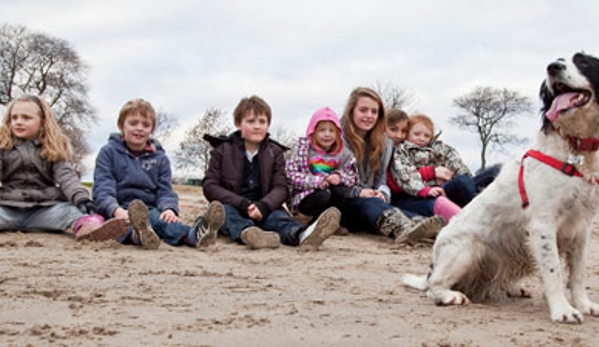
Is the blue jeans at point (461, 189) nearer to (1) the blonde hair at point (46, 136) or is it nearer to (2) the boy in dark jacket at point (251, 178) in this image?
(2) the boy in dark jacket at point (251, 178)

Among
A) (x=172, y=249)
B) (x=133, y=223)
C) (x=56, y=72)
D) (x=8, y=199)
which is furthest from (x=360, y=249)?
(x=56, y=72)

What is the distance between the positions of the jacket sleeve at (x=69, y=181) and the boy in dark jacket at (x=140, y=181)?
10.6 inches

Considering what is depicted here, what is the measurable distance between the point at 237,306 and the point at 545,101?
2273mm

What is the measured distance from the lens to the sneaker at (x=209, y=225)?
19.4 ft

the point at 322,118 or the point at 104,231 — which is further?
the point at 322,118

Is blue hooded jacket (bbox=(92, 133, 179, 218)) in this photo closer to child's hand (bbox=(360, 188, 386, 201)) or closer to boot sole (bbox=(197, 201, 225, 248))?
boot sole (bbox=(197, 201, 225, 248))

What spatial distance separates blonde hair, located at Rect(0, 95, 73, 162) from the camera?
6.83 m

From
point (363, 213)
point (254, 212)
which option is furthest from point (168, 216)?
point (363, 213)

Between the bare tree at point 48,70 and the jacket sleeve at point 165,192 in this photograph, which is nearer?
the jacket sleeve at point 165,192

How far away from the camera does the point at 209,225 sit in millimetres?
6059

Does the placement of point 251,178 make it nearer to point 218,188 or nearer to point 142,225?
point 218,188

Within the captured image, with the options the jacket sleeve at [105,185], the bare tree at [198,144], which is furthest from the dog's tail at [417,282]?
the bare tree at [198,144]

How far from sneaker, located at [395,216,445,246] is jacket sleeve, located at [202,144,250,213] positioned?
69.5 inches

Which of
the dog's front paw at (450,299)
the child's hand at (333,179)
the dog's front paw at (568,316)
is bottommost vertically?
the dog's front paw at (450,299)
